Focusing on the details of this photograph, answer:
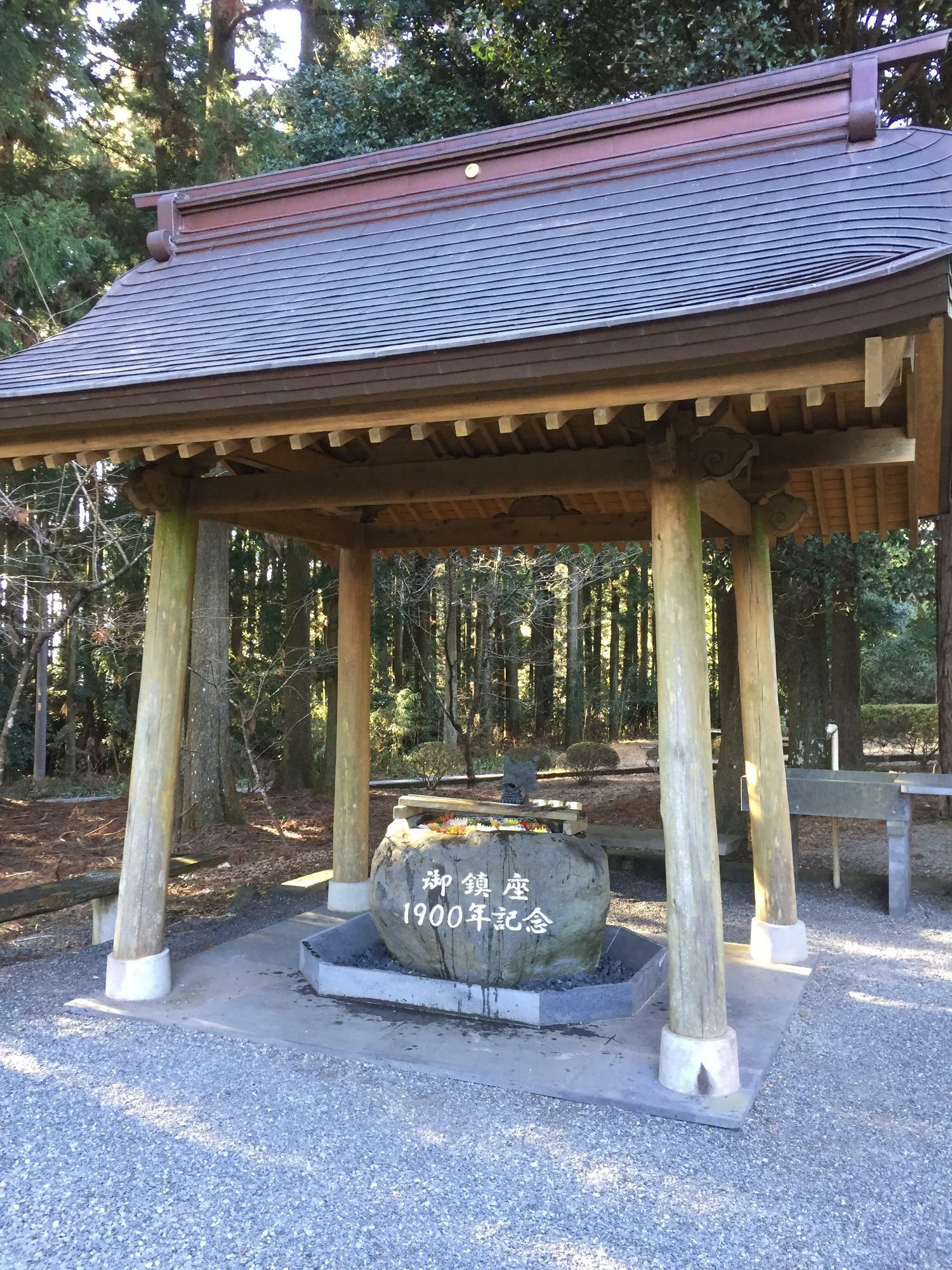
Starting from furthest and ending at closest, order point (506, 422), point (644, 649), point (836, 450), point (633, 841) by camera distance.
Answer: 1. point (644, 649)
2. point (633, 841)
3. point (836, 450)
4. point (506, 422)

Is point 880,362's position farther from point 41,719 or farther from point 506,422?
point 41,719

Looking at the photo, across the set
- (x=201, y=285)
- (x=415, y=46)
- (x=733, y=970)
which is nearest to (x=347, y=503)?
(x=201, y=285)

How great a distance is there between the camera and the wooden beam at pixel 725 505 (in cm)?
407

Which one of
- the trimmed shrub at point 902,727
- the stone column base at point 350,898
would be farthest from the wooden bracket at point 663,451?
the trimmed shrub at point 902,727

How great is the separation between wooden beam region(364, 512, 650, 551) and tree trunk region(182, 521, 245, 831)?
151 inches

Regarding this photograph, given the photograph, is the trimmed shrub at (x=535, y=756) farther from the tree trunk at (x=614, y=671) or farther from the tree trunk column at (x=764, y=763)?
the tree trunk column at (x=764, y=763)

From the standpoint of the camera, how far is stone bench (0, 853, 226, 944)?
502cm

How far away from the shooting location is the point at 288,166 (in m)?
10.1

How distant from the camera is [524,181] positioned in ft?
15.5

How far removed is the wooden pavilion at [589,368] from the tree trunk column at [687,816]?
12 mm

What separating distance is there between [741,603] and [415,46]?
823 centimetres

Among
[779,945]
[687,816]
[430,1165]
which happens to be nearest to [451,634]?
[779,945]

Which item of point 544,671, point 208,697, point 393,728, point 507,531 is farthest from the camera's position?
point 544,671

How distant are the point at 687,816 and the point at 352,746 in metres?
3.07
